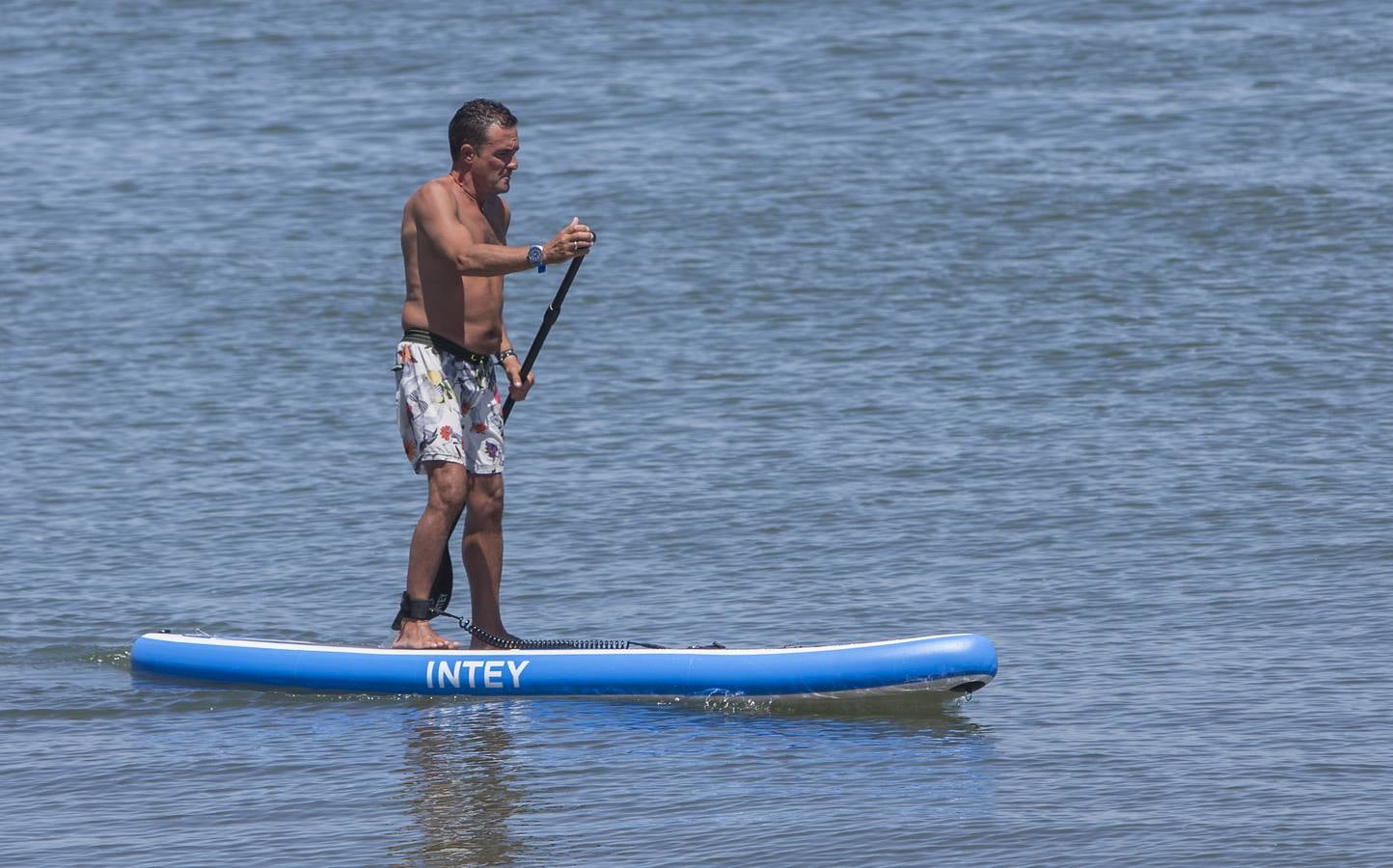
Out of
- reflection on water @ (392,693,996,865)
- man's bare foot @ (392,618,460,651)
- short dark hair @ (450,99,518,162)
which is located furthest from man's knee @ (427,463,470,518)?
short dark hair @ (450,99,518,162)

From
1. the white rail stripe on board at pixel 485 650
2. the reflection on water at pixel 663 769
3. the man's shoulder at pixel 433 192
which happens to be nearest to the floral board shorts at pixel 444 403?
the man's shoulder at pixel 433 192

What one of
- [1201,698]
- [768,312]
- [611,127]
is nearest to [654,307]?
[768,312]

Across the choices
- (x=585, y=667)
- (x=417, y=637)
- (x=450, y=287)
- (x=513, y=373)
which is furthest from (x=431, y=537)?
(x=450, y=287)

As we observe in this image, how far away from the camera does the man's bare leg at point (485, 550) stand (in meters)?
7.43

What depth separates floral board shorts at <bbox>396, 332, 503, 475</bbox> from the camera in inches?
283

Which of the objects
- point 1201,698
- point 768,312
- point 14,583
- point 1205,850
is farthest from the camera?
point 768,312

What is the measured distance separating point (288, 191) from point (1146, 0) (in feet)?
32.1

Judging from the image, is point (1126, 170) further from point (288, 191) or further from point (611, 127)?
point (288, 191)

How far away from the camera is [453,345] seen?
23.7 feet

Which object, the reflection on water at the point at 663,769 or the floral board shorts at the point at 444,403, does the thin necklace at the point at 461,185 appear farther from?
the reflection on water at the point at 663,769

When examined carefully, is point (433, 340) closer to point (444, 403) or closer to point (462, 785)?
point (444, 403)

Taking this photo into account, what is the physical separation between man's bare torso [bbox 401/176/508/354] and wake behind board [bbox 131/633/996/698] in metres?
1.09

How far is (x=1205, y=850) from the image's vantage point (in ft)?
17.8

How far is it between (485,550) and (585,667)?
704mm
